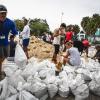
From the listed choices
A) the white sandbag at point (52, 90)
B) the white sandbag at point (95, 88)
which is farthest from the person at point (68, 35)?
the white sandbag at point (52, 90)

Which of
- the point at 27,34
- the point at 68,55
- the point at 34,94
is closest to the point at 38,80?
the point at 34,94

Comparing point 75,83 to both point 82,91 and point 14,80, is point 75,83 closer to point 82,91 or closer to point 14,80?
point 82,91

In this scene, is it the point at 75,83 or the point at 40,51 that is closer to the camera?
the point at 75,83

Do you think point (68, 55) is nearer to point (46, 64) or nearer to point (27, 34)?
point (46, 64)

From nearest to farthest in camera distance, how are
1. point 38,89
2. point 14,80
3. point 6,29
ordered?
point 38,89 < point 14,80 < point 6,29

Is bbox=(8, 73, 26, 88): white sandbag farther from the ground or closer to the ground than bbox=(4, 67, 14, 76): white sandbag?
closer to the ground

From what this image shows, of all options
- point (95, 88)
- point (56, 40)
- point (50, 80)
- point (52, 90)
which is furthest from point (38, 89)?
point (56, 40)

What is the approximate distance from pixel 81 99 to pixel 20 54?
1.48 m

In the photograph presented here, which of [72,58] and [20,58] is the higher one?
[20,58]

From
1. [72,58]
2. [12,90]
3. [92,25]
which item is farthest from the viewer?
[92,25]

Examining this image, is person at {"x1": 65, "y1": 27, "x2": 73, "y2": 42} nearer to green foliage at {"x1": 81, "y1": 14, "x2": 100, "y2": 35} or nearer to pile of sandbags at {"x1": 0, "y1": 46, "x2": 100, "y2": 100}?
pile of sandbags at {"x1": 0, "y1": 46, "x2": 100, "y2": 100}

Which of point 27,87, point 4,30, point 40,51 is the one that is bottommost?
point 40,51

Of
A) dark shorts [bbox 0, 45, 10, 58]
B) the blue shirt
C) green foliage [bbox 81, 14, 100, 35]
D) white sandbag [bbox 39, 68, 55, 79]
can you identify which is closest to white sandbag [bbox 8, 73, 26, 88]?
white sandbag [bbox 39, 68, 55, 79]

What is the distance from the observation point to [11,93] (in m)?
6.69
